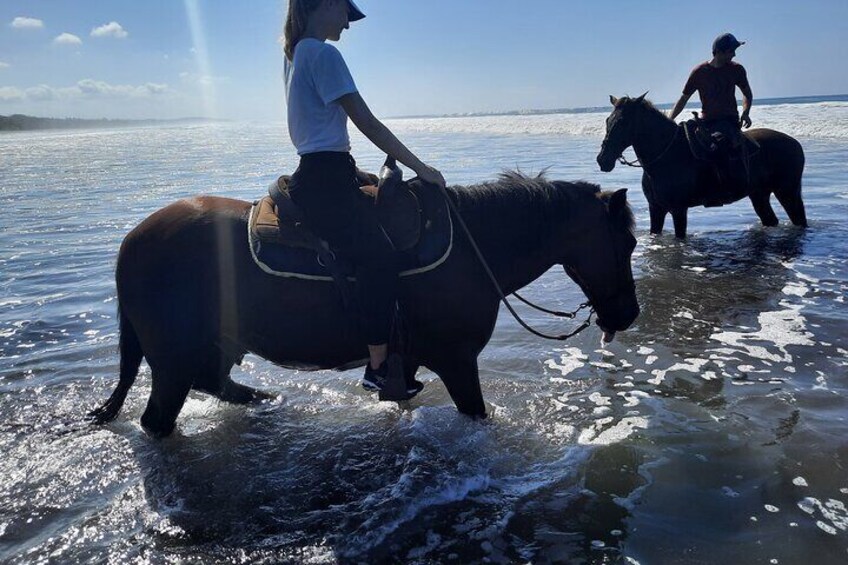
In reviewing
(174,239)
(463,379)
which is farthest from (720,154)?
(174,239)

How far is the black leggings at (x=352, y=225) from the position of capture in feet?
11.5

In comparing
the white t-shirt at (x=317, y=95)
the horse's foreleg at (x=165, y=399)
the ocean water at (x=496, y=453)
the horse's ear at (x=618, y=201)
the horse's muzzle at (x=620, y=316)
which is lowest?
Result: the ocean water at (x=496, y=453)

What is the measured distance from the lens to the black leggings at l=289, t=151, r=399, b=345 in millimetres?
3518

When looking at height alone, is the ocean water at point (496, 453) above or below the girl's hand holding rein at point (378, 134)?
below

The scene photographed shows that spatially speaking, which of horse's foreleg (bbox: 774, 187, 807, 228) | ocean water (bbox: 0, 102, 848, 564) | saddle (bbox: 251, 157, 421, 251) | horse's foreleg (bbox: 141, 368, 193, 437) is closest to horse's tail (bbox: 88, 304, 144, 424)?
ocean water (bbox: 0, 102, 848, 564)

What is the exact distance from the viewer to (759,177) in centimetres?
1016

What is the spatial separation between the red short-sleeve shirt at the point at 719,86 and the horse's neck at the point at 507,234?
23.5 ft

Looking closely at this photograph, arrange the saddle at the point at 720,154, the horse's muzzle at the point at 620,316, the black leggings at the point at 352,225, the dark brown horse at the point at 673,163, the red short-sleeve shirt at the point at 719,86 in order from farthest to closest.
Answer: the red short-sleeve shirt at the point at 719,86 → the saddle at the point at 720,154 → the dark brown horse at the point at 673,163 → the horse's muzzle at the point at 620,316 → the black leggings at the point at 352,225

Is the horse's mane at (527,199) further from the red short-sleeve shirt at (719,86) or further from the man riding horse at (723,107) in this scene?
the red short-sleeve shirt at (719,86)

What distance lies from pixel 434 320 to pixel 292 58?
1.75 metres

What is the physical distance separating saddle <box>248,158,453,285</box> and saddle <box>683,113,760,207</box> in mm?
7185

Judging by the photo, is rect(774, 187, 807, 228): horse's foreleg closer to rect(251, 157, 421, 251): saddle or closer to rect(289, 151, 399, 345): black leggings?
rect(251, 157, 421, 251): saddle

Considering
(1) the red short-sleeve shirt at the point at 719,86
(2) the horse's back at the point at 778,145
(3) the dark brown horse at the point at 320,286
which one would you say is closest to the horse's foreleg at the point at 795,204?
(2) the horse's back at the point at 778,145

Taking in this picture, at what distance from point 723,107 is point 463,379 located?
7955mm
